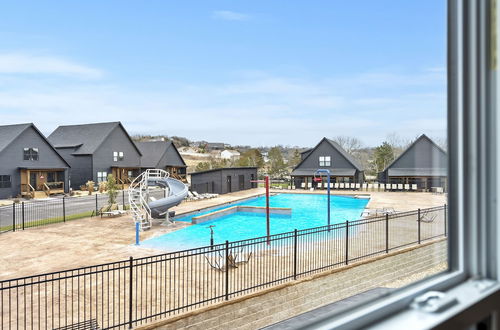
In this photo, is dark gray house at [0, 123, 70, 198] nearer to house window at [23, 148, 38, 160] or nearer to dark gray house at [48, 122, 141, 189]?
house window at [23, 148, 38, 160]

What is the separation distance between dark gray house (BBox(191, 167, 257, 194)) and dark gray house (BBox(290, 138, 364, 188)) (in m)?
2.52

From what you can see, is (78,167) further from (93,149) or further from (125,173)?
(93,149)

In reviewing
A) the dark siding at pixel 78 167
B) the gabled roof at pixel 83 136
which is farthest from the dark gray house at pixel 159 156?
the gabled roof at pixel 83 136

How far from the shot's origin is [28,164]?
8805mm

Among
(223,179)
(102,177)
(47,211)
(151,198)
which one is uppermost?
(102,177)

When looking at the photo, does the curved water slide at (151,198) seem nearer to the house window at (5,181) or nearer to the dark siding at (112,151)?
the dark siding at (112,151)

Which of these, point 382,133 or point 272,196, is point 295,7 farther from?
point 272,196

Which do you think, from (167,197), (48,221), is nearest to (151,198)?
(167,197)

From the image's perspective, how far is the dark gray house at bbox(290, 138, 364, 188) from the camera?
18.2 m

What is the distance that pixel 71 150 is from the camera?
9.62 m

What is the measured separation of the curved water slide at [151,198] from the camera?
8.62 metres

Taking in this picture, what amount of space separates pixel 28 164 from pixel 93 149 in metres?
1.60

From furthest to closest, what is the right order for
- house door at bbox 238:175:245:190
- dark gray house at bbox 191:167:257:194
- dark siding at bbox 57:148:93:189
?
house door at bbox 238:175:245:190 → dark gray house at bbox 191:167:257:194 → dark siding at bbox 57:148:93:189

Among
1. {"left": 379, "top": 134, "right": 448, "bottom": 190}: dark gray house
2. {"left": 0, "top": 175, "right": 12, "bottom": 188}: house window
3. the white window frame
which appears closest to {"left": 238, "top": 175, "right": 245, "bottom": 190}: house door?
{"left": 0, "top": 175, "right": 12, "bottom": 188}: house window
